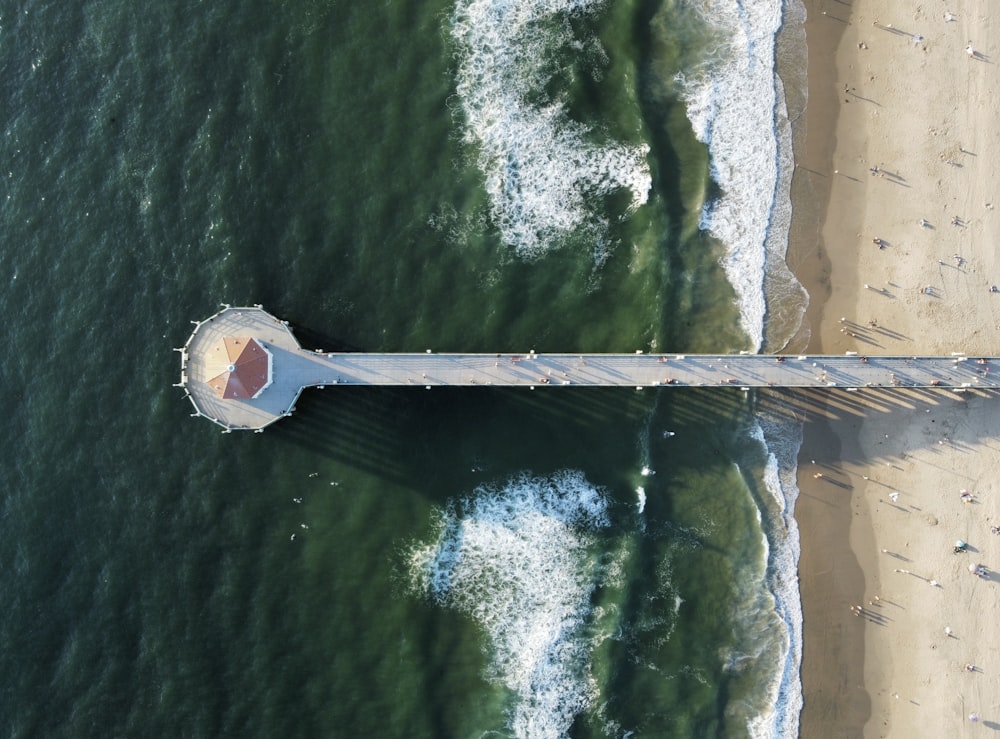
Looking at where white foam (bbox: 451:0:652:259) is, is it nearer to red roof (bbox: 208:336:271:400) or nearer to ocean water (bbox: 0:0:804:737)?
ocean water (bbox: 0:0:804:737)

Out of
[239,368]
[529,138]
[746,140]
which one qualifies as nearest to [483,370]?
[239,368]

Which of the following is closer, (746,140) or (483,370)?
(483,370)

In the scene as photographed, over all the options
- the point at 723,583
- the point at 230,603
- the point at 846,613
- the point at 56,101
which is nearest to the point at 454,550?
the point at 230,603

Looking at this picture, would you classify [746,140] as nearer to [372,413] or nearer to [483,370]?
[483,370]

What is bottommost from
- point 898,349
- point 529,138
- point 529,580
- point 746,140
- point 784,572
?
point 529,580

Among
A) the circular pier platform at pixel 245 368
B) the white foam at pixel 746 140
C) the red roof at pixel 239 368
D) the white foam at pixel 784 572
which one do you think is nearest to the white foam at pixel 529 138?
the white foam at pixel 746 140
